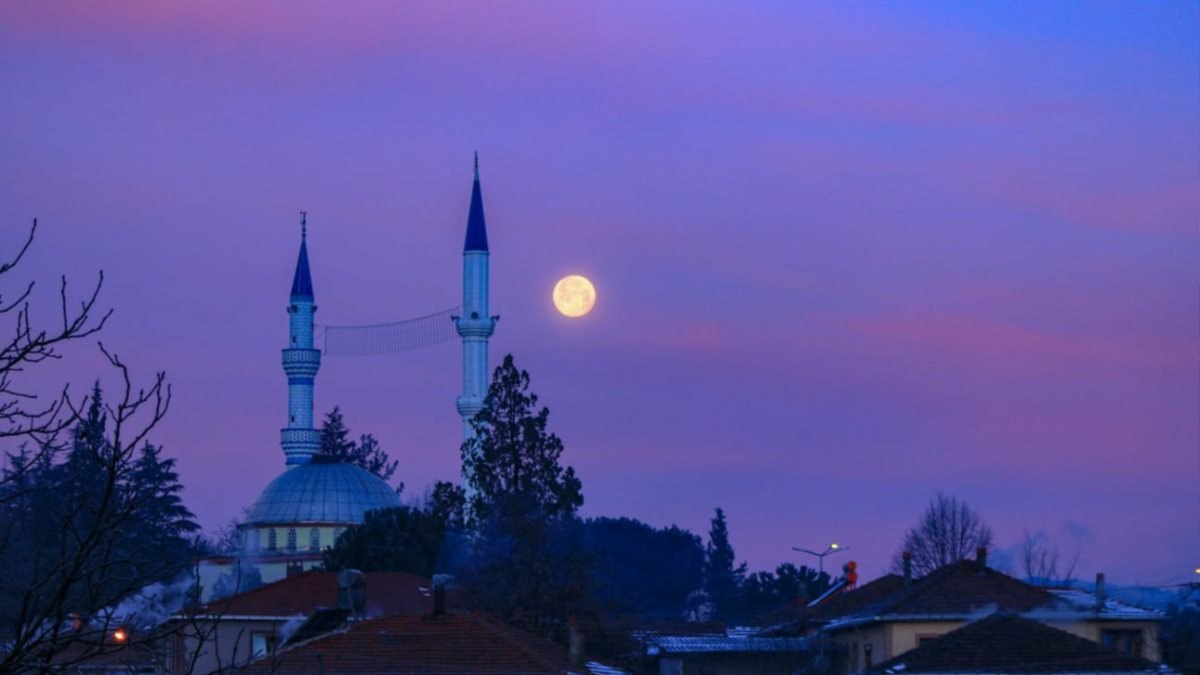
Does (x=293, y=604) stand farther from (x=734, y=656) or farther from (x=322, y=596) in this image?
(x=734, y=656)

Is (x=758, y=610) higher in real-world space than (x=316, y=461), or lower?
lower

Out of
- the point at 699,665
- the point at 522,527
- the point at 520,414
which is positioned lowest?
the point at 699,665

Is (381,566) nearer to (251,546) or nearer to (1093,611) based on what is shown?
(251,546)

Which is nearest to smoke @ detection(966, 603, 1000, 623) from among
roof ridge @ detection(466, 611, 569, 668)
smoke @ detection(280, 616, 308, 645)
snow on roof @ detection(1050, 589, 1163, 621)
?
snow on roof @ detection(1050, 589, 1163, 621)

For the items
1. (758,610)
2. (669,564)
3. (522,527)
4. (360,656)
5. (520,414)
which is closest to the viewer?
(360,656)

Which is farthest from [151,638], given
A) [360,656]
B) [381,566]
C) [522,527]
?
[381,566]

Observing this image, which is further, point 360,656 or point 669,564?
point 669,564

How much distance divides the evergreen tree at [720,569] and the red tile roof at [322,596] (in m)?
32.2

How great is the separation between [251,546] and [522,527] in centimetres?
3333

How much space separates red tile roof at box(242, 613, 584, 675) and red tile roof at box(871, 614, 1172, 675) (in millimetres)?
5031

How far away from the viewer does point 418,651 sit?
85.4 ft

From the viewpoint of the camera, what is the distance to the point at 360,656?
2573cm

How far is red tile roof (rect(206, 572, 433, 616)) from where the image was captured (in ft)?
123

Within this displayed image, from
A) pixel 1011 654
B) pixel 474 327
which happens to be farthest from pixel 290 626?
pixel 474 327
